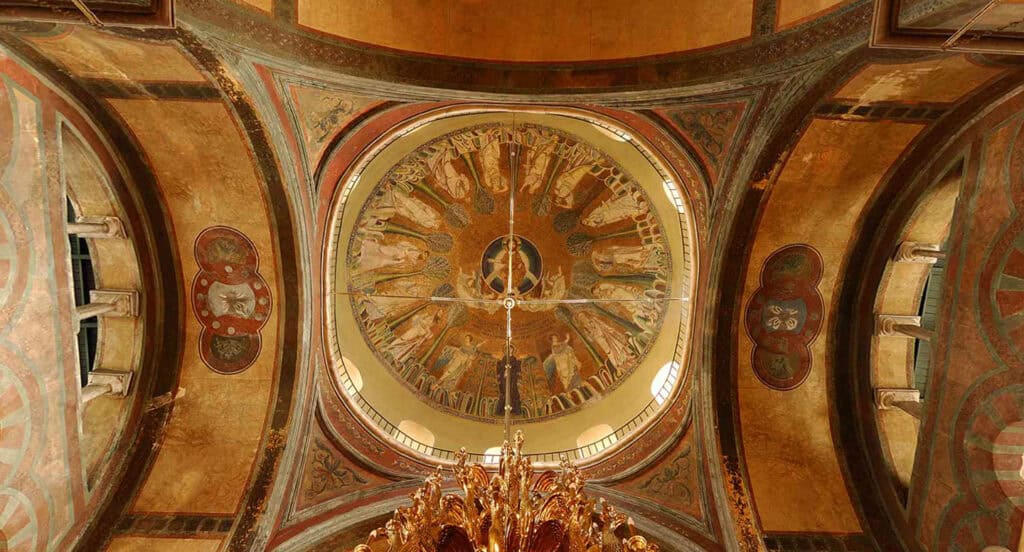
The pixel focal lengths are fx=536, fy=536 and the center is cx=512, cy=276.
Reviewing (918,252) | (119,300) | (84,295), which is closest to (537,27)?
(918,252)

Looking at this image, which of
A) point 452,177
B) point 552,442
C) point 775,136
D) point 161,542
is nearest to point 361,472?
point 161,542

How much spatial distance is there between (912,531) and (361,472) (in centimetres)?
797

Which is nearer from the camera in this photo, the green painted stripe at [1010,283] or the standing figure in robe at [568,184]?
the green painted stripe at [1010,283]

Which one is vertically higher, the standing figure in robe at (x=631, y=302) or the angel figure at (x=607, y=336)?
the standing figure in robe at (x=631, y=302)

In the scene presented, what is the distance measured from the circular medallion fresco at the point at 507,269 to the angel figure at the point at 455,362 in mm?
20

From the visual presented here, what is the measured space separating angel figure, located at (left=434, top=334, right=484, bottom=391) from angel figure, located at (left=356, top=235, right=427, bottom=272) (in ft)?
6.21

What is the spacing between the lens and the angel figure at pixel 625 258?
384 inches

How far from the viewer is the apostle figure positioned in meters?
10.6

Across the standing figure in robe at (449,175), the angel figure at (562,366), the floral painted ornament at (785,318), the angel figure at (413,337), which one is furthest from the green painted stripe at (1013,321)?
the angel figure at (413,337)

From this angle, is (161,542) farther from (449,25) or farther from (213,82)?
(449,25)

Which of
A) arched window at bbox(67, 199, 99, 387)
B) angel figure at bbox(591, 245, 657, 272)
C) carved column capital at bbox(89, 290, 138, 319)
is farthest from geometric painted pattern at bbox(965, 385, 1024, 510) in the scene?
arched window at bbox(67, 199, 99, 387)

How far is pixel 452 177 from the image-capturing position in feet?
31.6

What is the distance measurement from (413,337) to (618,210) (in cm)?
453

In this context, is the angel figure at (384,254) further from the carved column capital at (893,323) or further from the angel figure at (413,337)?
the carved column capital at (893,323)
